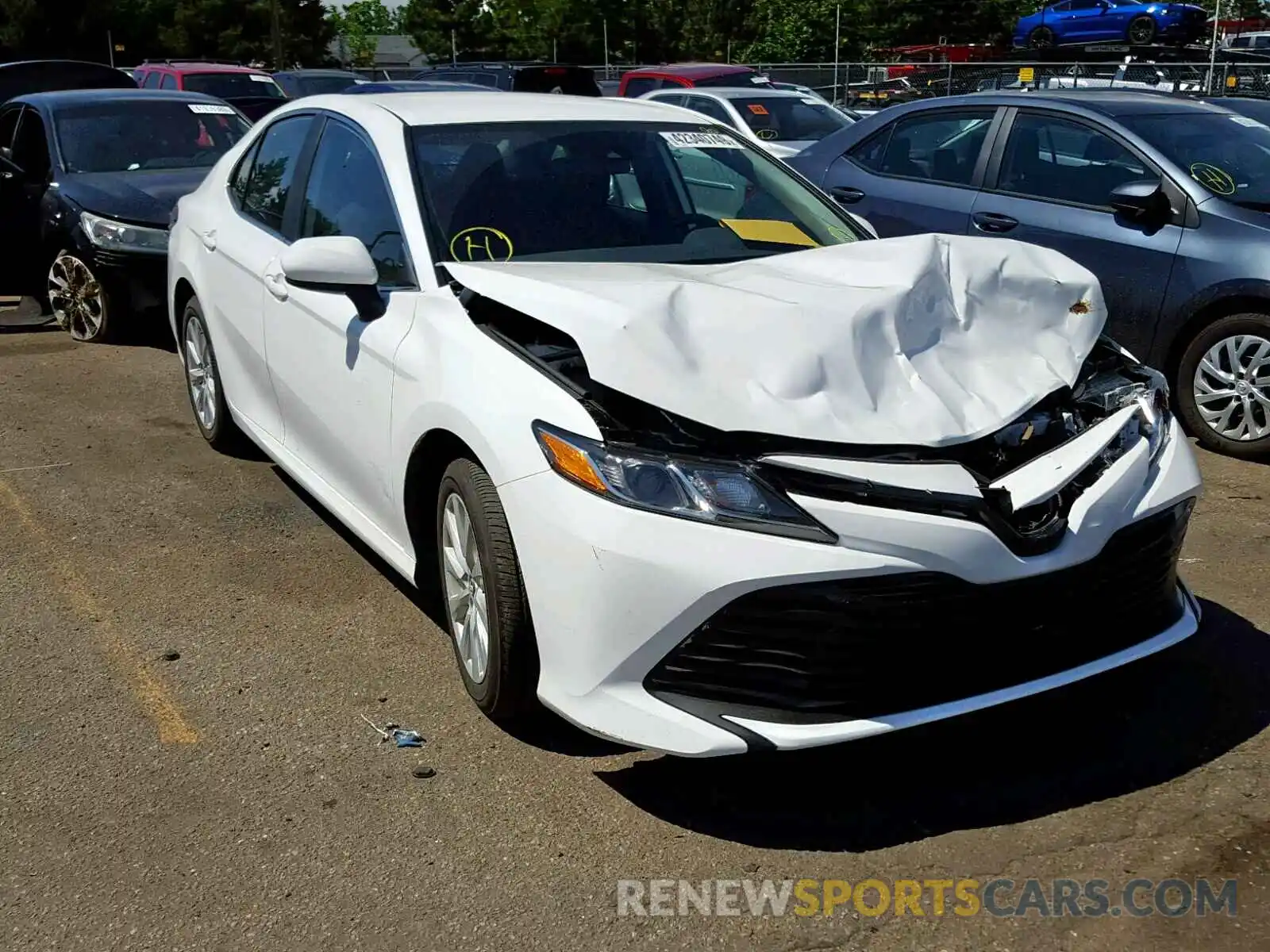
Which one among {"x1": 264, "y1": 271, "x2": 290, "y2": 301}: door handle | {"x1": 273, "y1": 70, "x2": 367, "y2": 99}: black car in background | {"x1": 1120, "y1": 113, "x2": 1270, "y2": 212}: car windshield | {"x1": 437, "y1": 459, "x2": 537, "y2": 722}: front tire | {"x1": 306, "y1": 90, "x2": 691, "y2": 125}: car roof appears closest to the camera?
{"x1": 437, "y1": 459, "x2": 537, "y2": 722}: front tire

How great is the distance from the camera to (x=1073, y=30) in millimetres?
33031

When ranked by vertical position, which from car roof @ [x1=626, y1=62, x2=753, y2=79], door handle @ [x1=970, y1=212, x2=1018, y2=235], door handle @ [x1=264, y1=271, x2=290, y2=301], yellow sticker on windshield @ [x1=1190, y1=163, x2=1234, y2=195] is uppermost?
yellow sticker on windshield @ [x1=1190, y1=163, x2=1234, y2=195]

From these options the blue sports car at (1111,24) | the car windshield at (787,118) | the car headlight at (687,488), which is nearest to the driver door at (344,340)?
the car headlight at (687,488)

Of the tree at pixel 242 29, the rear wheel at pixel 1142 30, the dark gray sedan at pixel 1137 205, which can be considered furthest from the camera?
the tree at pixel 242 29

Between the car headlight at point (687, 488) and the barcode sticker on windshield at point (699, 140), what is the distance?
6.37ft

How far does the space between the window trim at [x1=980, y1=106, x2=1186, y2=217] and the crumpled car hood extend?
2.87m

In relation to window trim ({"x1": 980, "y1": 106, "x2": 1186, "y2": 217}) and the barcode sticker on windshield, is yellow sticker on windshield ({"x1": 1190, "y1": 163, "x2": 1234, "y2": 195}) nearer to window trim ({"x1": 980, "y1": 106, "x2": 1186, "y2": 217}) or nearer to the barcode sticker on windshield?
window trim ({"x1": 980, "y1": 106, "x2": 1186, "y2": 217})

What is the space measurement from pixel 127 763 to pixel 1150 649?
2.61 metres

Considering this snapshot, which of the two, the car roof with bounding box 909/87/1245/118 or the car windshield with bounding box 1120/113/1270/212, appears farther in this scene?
the car roof with bounding box 909/87/1245/118

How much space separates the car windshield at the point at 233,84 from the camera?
18500 millimetres

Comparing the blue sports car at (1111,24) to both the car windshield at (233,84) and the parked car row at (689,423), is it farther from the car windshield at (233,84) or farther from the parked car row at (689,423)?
the parked car row at (689,423)

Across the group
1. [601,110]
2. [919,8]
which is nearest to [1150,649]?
[601,110]

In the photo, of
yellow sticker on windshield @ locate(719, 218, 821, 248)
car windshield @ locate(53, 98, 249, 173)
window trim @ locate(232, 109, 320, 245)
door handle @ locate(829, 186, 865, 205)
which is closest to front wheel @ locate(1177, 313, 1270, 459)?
door handle @ locate(829, 186, 865, 205)

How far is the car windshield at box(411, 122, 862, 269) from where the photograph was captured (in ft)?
13.6
